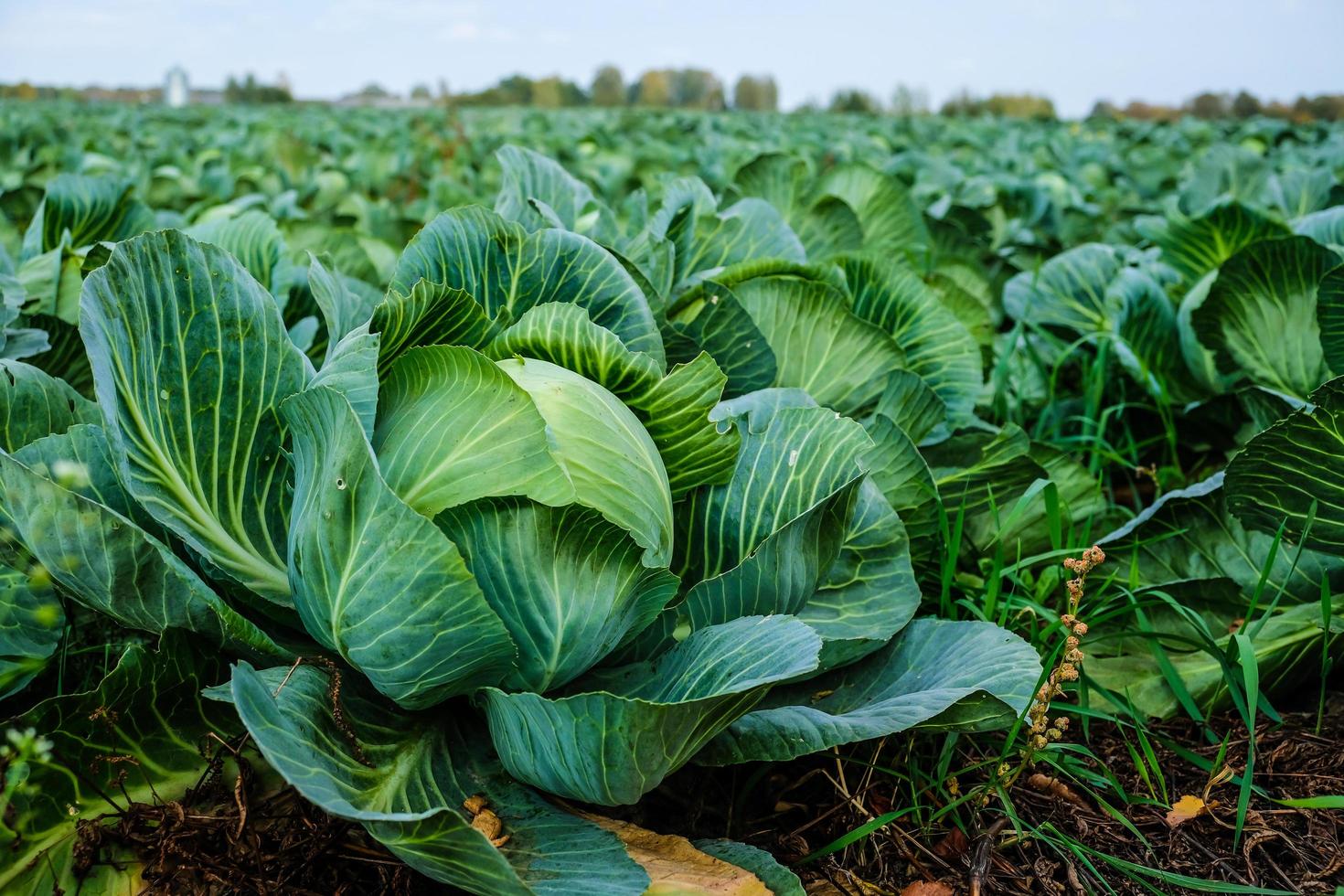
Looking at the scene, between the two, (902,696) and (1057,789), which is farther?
(1057,789)

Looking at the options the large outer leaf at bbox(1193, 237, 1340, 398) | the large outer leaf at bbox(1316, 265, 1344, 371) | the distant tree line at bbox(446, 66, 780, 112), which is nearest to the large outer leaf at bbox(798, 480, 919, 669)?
the large outer leaf at bbox(1316, 265, 1344, 371)

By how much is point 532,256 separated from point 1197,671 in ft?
5.24

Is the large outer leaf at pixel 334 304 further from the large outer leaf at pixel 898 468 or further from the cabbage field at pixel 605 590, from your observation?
the large outer leaf at pixel 898 468

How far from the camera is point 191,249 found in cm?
145

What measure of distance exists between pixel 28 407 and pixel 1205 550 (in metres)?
2.38

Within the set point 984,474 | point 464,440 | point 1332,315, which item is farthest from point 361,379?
point 1332,315

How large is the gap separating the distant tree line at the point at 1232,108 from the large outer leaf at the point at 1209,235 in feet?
109

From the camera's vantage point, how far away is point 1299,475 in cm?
196

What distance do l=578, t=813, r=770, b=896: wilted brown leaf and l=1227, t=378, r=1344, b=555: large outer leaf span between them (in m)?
1.29

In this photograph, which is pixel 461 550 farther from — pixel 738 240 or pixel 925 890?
pixel 738 240

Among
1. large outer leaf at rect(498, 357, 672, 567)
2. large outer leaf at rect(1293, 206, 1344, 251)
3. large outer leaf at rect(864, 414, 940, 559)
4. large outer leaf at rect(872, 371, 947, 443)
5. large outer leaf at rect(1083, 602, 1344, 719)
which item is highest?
large outer leaf at rect(1293, 206, 1344, 251)

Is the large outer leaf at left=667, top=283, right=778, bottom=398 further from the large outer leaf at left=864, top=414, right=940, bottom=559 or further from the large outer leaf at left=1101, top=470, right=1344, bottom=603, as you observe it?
the large outer leaf at left=1101, top=470, right=1344, bottom=603

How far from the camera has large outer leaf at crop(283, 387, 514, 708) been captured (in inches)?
49.8

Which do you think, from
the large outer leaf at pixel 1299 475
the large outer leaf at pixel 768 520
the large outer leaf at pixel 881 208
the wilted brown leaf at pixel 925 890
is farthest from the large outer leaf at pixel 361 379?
the large outer leaf at pixel 881 208
